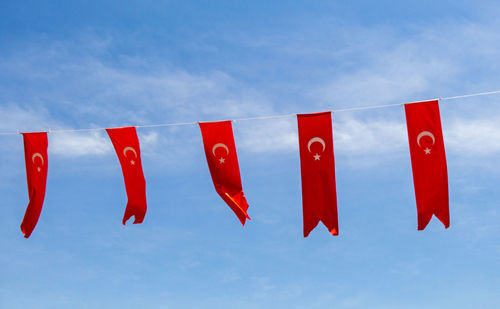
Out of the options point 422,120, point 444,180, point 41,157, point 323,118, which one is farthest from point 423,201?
point 41,157

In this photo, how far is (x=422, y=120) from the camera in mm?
18875

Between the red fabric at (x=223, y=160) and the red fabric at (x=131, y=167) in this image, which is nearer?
the red fabric at (x=223, y=160)

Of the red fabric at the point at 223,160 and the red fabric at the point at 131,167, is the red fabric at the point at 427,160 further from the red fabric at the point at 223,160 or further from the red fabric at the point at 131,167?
the red fabric at the point at 131,167

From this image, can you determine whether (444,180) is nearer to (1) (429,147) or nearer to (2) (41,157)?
(1) (429,147)

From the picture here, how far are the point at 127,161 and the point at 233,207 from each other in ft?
11.7

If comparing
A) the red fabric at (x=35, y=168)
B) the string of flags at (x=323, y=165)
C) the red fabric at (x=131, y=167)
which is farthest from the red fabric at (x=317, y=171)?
the red fabric at (x=35, y=168)

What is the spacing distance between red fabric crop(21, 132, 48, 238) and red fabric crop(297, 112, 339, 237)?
7.95 meters

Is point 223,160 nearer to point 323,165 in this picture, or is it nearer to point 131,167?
point 323,165

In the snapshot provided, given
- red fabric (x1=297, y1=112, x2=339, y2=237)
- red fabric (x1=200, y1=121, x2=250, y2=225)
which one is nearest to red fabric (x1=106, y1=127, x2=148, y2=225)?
red fabric (x1=200, y1=121, x2=250, y2=225)

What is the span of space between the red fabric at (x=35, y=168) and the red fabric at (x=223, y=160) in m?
5.19

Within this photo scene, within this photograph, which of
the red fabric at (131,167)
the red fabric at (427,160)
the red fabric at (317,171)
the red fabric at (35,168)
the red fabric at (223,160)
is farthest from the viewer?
the red fabric at (35,168)

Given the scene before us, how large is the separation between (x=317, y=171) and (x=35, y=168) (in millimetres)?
8605

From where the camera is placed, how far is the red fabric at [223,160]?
65.9 ft

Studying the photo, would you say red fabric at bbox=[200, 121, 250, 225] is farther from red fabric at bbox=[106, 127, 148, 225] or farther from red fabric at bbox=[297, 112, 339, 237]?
red fabric at bbox=[106, 127, 148, 225]
